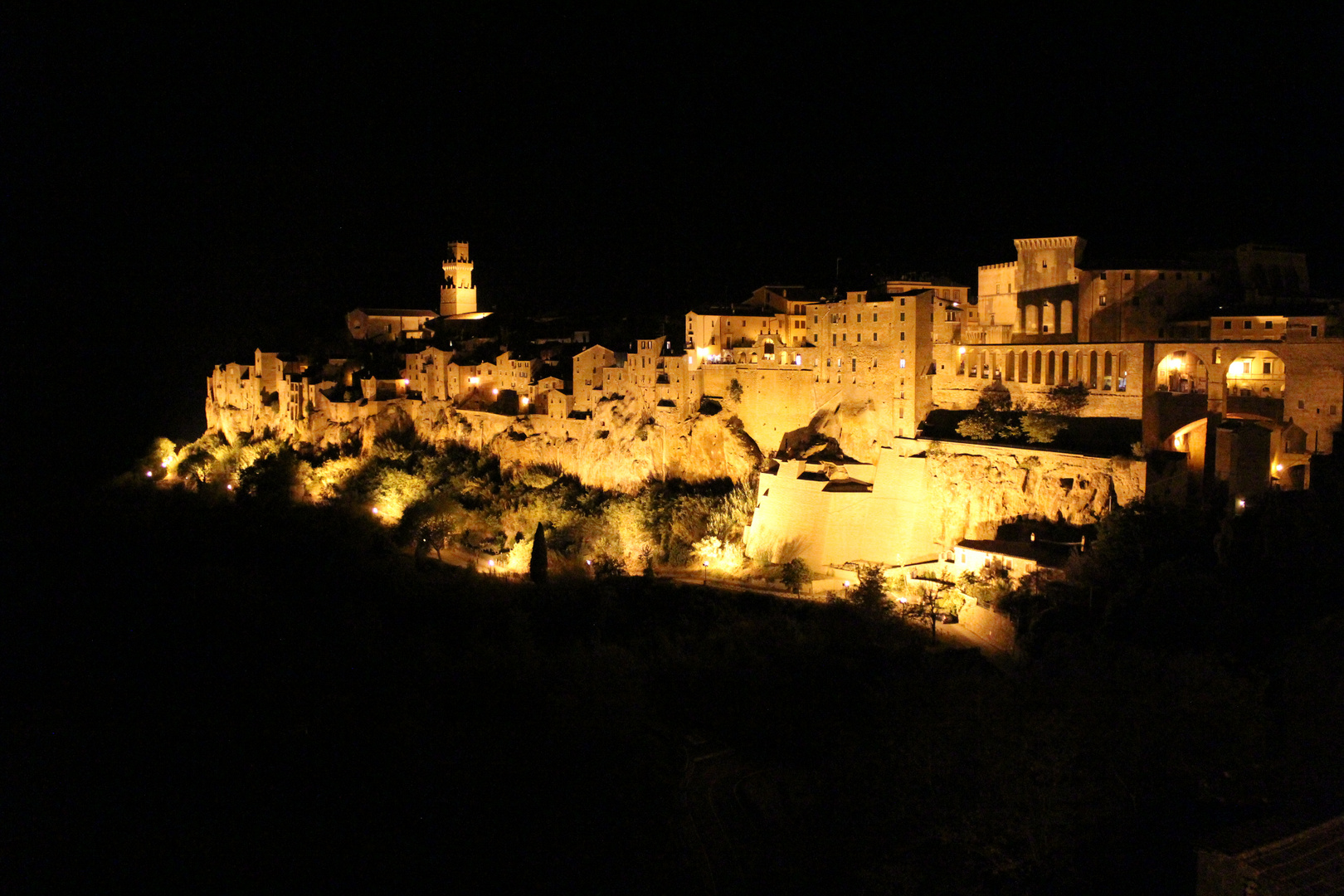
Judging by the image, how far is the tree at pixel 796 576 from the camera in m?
29.1

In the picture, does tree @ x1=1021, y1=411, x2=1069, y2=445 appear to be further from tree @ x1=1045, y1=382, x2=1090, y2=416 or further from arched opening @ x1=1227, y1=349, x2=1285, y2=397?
arched opening @ x1=1227, y1=349, x2=1285, y2=397

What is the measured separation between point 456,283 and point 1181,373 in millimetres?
40368

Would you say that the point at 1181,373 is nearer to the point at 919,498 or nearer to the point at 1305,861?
the point at 919,498

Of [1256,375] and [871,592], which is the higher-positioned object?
[1256,375]

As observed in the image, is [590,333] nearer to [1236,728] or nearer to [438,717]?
[438,717]

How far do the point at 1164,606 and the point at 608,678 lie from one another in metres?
12.4

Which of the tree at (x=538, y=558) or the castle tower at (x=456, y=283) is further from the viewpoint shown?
the castle tower at (x=456, y=283)

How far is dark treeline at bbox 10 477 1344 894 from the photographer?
16.2 metres

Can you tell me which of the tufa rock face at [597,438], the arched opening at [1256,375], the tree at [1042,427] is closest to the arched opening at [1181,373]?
the arched opening at [1256,375]

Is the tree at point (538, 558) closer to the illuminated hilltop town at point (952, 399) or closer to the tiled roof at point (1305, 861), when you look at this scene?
the illuminated hilltop town at point (952, 399)

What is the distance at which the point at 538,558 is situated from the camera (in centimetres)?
3198

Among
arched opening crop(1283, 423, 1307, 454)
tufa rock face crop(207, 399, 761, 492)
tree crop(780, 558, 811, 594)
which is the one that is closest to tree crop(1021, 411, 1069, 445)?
arched opening crop(1283, 423, 1307, 454)

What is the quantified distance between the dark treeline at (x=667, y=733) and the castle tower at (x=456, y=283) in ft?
104

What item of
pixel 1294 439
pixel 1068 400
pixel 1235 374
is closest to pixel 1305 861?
pixel 1294 439
